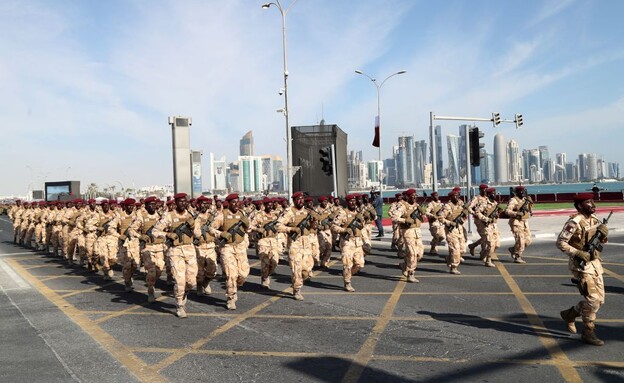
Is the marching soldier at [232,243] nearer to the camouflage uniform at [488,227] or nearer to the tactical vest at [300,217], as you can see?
the tactical vest at [300,217]

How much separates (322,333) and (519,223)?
7.86m

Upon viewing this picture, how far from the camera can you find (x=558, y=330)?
631cm

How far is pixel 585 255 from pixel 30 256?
1696 centimetres

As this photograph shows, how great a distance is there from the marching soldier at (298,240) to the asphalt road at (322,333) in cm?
46

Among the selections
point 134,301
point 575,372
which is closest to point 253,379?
point 575,372

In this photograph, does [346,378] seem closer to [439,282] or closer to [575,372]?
[575,372]

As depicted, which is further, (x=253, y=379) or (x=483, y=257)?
Result: (x=483, y=257)

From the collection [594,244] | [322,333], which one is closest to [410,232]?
[322,333]

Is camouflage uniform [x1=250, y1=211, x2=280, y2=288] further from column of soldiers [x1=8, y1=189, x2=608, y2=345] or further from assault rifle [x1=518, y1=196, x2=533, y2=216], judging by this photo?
assault rifle [x1=518, y1=196, x2=533, y2=216]

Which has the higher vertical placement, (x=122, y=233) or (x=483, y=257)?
(x=122, y=233)

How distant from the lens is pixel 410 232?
10328 mm

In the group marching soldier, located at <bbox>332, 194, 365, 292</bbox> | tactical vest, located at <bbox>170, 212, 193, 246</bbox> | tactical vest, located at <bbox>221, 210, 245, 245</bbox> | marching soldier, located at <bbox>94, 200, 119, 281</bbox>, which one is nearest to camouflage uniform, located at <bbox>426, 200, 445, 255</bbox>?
marching soldier, located at <bbox>332, 194, 365, 292</bbox>

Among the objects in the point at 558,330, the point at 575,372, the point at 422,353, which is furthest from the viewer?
the point at 558,330

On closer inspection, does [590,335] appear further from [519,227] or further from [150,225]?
[150,225]
